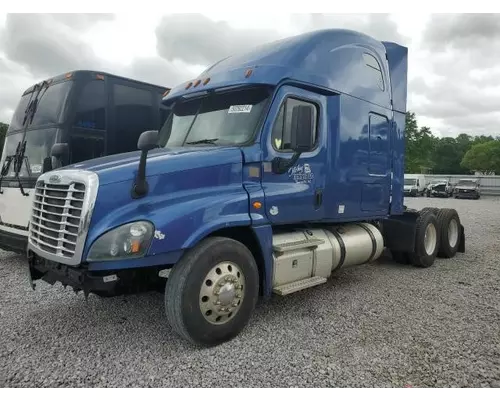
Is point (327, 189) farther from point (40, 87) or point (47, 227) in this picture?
point (40, 87)

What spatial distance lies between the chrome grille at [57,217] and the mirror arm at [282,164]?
2.04 m

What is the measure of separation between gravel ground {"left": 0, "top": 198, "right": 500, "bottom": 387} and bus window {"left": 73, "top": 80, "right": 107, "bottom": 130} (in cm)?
280

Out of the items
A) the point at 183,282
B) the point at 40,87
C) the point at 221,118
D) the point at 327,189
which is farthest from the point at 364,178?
the point at 40,87

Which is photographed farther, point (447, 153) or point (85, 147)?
point (447, 153)

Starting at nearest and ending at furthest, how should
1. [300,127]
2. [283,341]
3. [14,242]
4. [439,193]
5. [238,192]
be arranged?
[283,341] → [238,192] → [300,127] → [14,242] → [439,193]

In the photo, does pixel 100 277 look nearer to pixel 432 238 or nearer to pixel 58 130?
pixel 58 130

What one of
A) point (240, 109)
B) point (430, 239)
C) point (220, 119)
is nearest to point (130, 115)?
point (220, 119)

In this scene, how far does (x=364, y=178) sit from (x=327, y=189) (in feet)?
3.23

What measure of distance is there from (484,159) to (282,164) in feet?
287

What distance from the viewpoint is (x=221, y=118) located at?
15.8ft

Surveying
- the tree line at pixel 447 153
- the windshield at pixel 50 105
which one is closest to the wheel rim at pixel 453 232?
the windshield at pixel 50 105

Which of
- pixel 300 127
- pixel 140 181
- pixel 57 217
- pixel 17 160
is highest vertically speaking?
pixel 300 127

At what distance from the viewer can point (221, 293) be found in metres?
3.97

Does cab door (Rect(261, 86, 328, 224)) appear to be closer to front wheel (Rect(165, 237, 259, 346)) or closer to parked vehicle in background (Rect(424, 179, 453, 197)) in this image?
front wheel (Rect(165, 237, 259, 346))
